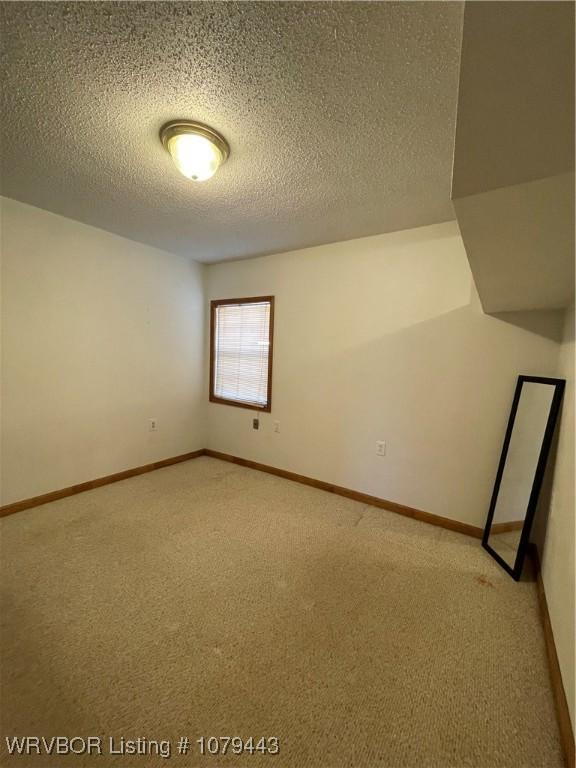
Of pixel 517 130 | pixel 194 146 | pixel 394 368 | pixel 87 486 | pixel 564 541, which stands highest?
pixel 194 146

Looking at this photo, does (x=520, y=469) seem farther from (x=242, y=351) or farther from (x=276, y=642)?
(x=242, y=351)

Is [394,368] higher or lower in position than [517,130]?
lower

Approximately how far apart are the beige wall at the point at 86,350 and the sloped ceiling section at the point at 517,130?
309cm

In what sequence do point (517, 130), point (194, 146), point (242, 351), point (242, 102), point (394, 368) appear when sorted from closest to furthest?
1. point (517, 130)
2. point (242, 102)
3. point (194, 146)
4. point (394, 368)
5. point (242, 351)

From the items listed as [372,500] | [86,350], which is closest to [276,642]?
[372,500]

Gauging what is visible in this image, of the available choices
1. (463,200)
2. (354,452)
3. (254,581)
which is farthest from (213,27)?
(354,452)

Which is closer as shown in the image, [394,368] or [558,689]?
[558,689]

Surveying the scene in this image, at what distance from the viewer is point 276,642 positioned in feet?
4.73

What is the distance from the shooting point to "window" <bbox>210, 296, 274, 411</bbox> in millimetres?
3514

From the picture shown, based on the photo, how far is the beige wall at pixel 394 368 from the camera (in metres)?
2.37

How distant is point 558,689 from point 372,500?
1.67m

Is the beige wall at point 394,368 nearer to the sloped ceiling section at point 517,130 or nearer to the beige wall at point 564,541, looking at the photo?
the beige wall at point 564,541

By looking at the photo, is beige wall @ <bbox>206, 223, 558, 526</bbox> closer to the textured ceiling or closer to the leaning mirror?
the leaning mirror

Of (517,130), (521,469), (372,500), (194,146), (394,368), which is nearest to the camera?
(517,130)
